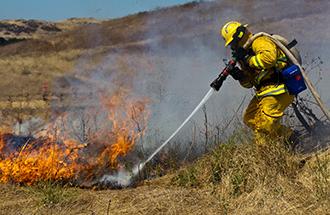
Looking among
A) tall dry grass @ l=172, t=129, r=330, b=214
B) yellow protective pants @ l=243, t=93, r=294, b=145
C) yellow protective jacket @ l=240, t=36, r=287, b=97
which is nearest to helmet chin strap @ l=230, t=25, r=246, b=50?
yellow protective jacket @ l=240, t=36, r=287, b=97

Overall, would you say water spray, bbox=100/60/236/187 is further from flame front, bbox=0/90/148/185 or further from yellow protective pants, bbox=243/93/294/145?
yellow protective pants, bbox=243/93/294/145

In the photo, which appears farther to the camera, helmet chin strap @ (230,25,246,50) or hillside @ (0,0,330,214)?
helmet chin strap @ (230,25,246,50)

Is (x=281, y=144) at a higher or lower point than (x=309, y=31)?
lower

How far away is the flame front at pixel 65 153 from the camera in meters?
6.11

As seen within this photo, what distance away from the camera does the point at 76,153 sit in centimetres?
662

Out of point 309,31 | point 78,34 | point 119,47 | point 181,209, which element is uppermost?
point 78,34

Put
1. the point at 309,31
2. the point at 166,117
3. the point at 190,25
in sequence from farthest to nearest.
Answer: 1. the point at 190,25
2. the point at 309,31
3. the point at 166,117

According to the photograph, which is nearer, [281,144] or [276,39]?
[281,144]

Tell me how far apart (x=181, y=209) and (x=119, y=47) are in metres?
26.9

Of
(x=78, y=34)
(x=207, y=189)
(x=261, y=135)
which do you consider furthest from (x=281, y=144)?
(x=78, y=34)

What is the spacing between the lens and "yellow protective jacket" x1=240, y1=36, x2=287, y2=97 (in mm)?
5875

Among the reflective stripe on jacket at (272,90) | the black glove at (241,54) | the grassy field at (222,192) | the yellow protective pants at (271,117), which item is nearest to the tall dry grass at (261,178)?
the grassy field at (222,192)

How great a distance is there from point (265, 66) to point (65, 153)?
2.59 metres

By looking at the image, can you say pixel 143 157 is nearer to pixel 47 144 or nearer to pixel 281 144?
pixel 47 144
